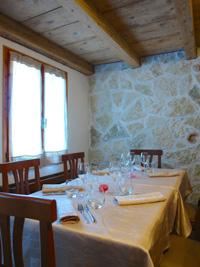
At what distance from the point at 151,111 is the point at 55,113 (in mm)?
1507

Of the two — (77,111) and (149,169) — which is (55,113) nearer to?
(77,111)

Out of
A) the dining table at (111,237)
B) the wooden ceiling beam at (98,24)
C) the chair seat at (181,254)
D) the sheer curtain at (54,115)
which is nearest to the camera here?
the dining table at (111,237)

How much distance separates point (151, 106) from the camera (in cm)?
324

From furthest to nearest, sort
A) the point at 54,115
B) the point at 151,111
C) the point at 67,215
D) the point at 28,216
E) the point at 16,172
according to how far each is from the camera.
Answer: the point at 151,111, the point at 54,115, the point at 16,172, the point at 67,215, the point at 28,216

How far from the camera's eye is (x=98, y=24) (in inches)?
77.2

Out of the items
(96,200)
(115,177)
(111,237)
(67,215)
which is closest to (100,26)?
(115,177)

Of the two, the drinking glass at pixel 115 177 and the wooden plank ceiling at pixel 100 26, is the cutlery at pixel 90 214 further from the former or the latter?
the wooden plank ceiling at pixel 100 26

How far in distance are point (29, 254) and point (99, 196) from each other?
43 centimetres

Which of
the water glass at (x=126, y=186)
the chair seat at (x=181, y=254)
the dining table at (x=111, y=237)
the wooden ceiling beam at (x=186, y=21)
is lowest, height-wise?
the chair seat at (x=181, y=254)

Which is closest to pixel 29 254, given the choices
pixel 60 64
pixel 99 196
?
pixel 99 196

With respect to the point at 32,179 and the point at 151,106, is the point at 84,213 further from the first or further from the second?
the point at 151,106

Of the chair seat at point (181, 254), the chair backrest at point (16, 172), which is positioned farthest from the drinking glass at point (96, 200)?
the chair backrest at point (16, 172)

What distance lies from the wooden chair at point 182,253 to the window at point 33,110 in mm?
1755

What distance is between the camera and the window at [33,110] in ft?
7.25
